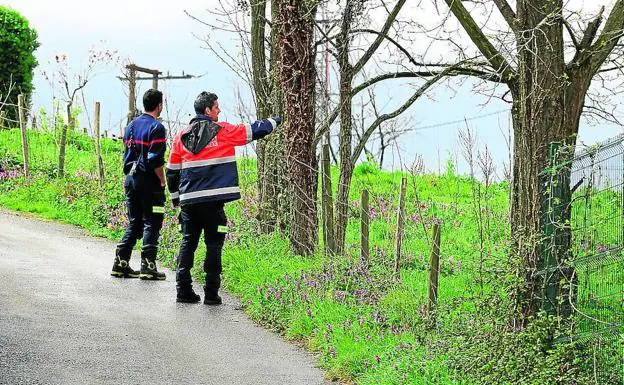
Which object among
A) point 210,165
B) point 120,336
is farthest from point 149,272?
point 120,336

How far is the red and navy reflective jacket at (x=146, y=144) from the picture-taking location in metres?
11.6

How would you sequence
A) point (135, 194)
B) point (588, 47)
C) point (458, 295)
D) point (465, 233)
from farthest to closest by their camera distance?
point (465, 233), point (135, 194), point (458, 295), point (588, 47)

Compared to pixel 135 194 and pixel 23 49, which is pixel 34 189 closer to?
pixel 135 194

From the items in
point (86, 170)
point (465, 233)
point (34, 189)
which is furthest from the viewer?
point (86, 170)

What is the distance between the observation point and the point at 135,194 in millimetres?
12219

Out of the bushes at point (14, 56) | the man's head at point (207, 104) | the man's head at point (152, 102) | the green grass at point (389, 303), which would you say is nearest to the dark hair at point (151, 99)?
the man's head at point (152, 102)

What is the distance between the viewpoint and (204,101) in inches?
412

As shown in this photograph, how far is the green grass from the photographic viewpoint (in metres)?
7.54

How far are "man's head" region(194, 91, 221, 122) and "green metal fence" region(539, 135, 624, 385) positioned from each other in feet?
12.6

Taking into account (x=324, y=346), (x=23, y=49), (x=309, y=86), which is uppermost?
(x=23, y=49)

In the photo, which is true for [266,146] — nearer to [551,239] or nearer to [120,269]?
[120,269]

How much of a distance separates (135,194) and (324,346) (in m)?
4.41

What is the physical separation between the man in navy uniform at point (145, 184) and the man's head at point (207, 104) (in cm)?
115

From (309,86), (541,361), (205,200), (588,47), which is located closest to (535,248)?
(541,361)
